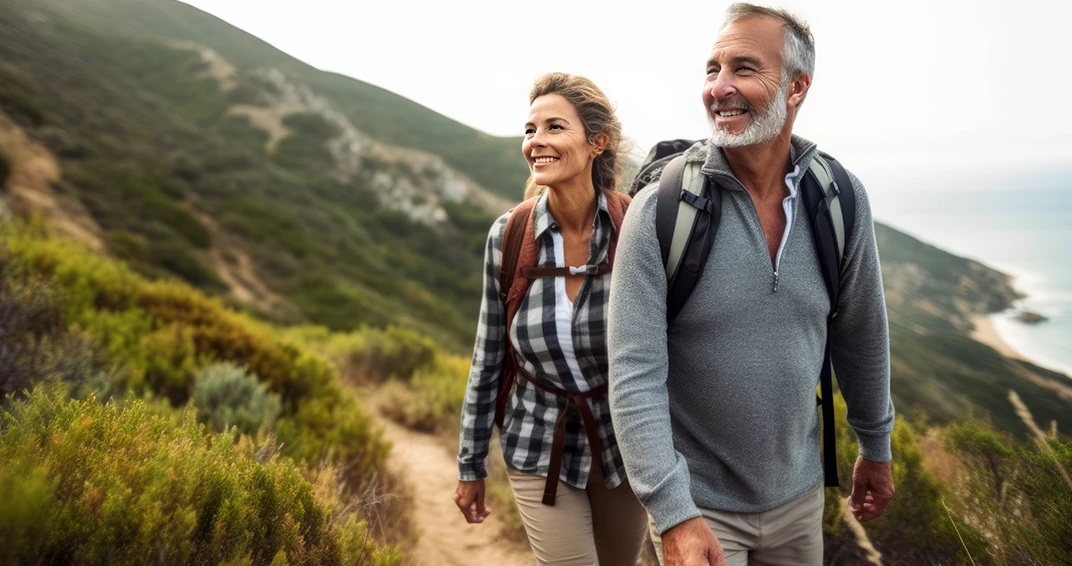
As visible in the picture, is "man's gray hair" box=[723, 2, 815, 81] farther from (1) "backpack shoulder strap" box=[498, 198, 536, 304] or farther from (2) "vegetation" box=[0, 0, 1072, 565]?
(2) "vegetation" box=[0, 0, 1072, 565]

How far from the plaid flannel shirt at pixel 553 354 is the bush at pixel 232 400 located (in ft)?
9.56

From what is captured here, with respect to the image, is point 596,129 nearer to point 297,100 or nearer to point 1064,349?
point 1064,349

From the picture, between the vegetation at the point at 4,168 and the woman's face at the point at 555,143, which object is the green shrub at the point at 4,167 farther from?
the woman's face at the point at 555,143

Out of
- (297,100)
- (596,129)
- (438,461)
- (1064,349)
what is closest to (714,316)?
(596,129)

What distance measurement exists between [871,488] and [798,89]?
122 cm

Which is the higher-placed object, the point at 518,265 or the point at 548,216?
the point at 548,216

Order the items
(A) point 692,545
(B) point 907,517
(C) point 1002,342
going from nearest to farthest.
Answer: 1. (A) point 692,545
2. (B) point 907,517
3. (C) point 1002,342

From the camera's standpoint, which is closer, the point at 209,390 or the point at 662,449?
the point at 662,449

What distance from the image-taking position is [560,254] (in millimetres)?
2309

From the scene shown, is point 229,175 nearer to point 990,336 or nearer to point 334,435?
point 334,435

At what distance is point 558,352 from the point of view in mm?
2160

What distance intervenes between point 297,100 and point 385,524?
36.8 m

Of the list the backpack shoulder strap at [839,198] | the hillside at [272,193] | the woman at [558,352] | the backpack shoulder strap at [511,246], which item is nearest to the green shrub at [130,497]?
the woman at [558,352]

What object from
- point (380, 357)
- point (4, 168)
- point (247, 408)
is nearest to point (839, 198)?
point (247, 408)
